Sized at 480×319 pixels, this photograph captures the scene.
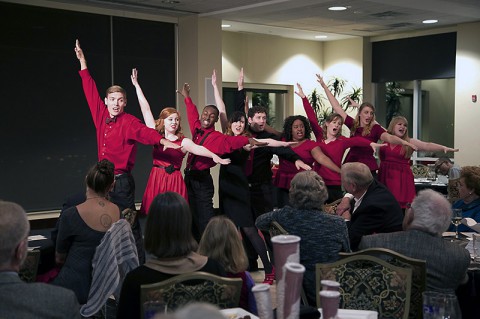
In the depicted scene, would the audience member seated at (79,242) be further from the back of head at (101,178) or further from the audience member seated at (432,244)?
the audience member seated at (432,244)

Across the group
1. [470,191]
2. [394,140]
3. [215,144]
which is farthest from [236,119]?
[470,191]

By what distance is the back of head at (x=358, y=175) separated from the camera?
3996 millimetres

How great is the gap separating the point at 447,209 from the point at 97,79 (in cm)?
727

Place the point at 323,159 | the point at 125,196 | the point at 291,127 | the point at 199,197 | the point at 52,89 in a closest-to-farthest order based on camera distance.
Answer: the point at 125,196 < the point at 199,197 < the point at 323,159 < the point at 291,127 < the point at 52,89

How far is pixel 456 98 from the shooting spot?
11227mm

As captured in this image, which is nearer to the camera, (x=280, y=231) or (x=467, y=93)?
(x=280, y=231)

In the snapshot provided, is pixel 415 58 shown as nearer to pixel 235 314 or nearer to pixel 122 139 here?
pixel 122 139

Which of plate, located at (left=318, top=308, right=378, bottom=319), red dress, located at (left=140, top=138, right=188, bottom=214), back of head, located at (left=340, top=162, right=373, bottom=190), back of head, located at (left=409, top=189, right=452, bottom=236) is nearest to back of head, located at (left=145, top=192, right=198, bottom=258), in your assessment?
plate, located at (left=318, top=308, right=378, bottom=319)

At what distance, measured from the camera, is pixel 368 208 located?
3.88m

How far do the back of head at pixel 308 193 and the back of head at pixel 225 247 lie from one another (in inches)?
26.5

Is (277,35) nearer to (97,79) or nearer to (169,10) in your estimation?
(169,10)

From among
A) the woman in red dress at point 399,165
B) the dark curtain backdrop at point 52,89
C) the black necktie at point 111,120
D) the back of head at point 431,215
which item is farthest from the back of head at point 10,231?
the dark curtain backdrop at point 52,89

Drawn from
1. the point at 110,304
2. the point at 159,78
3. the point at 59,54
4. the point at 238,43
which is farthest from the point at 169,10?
the point at 110,304

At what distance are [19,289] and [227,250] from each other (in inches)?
43.8
